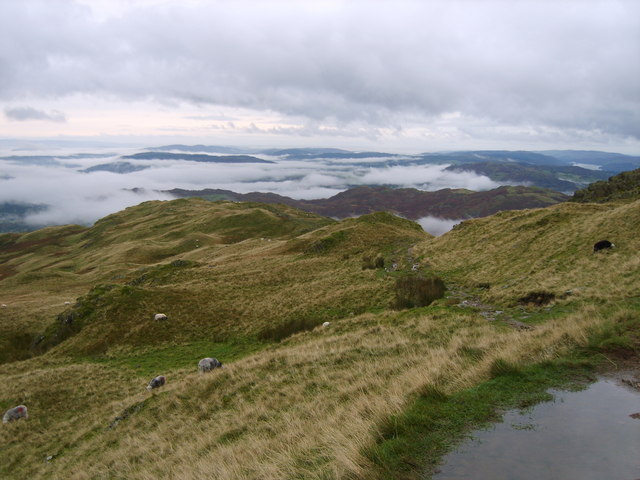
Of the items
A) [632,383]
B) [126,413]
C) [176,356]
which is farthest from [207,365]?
[632,383]

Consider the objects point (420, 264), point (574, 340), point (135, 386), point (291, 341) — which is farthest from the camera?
point (420, 264)

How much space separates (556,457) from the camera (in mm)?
5543

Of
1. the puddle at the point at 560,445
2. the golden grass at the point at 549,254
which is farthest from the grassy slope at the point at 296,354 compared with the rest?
the puddle at the point at 560,445

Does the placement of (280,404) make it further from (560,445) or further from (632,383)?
(632,383)

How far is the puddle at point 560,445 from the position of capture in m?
5.21

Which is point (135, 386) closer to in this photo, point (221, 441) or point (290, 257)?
point (221, 441)

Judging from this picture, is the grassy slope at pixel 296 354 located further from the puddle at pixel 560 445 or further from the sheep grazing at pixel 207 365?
the puddle at pixel 560 445

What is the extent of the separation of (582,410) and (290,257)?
154 feet

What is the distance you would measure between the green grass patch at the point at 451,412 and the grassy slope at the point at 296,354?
0.25 metres

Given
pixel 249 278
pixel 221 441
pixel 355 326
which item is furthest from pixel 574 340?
pixel 249 278

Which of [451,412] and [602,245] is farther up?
[602,245]

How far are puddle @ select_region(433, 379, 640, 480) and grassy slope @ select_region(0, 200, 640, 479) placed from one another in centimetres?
154

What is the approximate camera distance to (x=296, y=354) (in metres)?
17.4

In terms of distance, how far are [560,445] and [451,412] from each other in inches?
73.2
